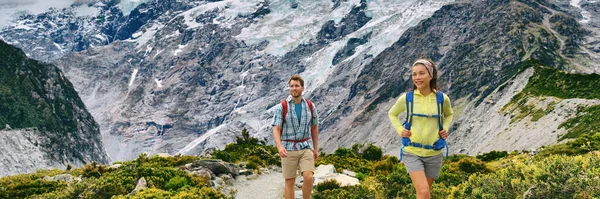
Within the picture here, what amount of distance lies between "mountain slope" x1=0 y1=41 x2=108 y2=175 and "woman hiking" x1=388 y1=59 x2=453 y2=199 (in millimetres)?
141472

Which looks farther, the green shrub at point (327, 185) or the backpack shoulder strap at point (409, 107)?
the green shrub at point (327, 185)

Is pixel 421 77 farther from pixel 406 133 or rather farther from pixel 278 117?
pixel 278 117

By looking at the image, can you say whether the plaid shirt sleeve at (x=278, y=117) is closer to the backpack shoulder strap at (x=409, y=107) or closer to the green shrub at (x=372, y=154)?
the backpack shoulder strap at (x=409, y=107)

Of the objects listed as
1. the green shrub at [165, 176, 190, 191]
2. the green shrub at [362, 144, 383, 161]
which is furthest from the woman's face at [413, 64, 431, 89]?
the green shrub at [362, 144, 383, 161]

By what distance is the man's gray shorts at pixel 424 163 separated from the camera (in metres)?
7.83

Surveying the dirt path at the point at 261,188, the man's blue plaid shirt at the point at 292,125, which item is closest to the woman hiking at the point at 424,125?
the man's blue plaid shirt at the point at 292,125

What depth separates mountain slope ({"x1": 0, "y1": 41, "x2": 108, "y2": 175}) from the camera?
13788 centimetres

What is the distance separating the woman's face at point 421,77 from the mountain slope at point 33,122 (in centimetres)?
14171

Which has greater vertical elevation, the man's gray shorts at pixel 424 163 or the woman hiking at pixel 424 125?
the woman hiking at pixel 424 125

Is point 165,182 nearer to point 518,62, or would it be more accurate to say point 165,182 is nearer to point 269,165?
point 269,165

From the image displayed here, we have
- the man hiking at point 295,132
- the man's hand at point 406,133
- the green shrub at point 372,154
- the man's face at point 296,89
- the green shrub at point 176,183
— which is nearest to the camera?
the man's hand at point 406,133

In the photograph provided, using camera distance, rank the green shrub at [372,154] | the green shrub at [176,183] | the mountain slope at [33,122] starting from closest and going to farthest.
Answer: the green shrub at [176,183]
the green shrub at [372,154]
the mountain slope at [33,122]

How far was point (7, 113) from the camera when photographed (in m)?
157

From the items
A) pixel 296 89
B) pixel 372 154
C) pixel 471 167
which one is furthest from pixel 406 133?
pixel 372 154
